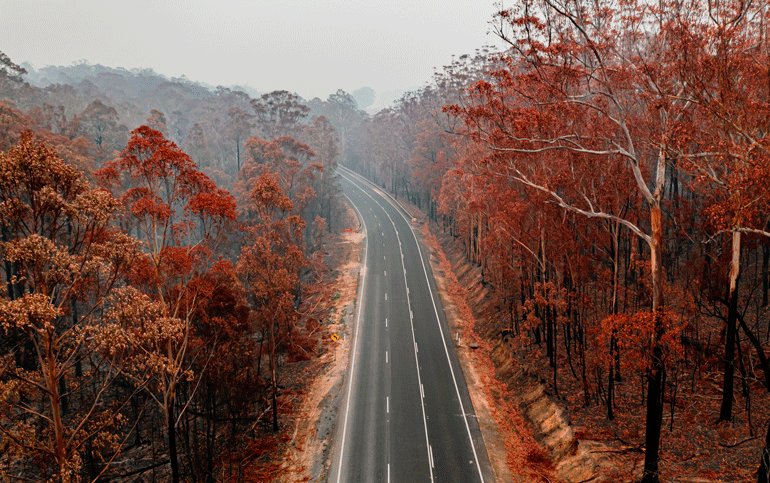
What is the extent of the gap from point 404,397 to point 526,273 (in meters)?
12.8

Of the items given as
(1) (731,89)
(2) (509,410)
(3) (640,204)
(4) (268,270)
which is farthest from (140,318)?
(3) (640,204)

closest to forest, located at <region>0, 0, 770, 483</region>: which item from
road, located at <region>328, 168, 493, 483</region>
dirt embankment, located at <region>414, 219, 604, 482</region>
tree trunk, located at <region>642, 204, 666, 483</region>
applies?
tree trunk, located at <region>642, 204, 666, 483</region>

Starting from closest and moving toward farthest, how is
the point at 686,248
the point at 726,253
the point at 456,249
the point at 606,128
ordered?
the point at 606,128, the point at 726,253, the point at 686,248, the point at 456,249

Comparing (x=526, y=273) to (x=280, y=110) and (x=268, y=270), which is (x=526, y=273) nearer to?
(x=268, y=270)

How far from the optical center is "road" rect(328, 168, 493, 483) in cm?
2241

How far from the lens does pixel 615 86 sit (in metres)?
17.3

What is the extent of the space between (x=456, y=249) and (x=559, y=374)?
31.5 m

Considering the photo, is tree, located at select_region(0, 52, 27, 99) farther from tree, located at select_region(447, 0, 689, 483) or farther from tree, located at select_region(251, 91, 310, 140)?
tree, located at select_region(447, 0, 689, 483)

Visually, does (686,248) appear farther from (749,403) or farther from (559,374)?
(749,403)

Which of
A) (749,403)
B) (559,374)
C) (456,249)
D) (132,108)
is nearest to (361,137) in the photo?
Answer: (132,108)

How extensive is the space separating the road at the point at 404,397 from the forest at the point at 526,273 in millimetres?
4693

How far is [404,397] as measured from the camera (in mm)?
28672

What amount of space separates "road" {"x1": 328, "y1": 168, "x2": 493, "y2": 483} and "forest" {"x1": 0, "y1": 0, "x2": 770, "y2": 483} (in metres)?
4.69

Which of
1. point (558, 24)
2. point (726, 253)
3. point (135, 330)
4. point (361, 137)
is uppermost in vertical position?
point (361, 137)
